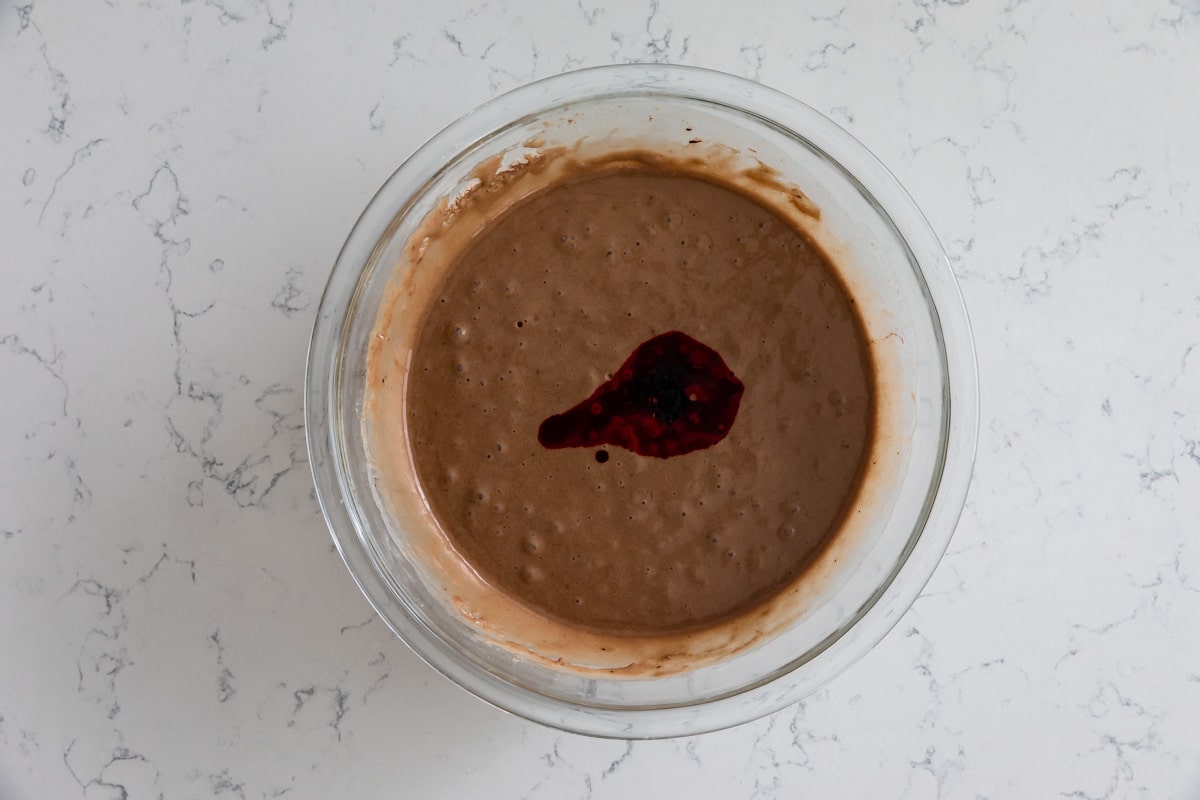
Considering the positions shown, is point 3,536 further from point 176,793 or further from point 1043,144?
point 1043,144

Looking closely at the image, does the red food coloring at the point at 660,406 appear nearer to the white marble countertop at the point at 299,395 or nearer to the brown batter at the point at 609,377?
the brown batter at the point at 609,377

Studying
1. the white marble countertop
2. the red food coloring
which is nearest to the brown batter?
the red food coloring

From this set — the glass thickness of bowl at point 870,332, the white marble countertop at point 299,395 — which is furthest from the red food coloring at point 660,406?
the white marble countertop at point 299,395

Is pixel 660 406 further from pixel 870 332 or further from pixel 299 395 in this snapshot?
pixel 299 395

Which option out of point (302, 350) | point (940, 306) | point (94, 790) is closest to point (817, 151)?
point (940, 306)

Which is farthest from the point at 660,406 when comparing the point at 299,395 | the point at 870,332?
the point at 299,395

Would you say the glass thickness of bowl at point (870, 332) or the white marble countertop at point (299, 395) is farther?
the white marble countertop at point (299, 395)

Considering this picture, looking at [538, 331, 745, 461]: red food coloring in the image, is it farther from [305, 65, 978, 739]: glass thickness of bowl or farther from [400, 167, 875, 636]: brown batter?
[305, 65, 978, 739]: glass thickness of bowl
